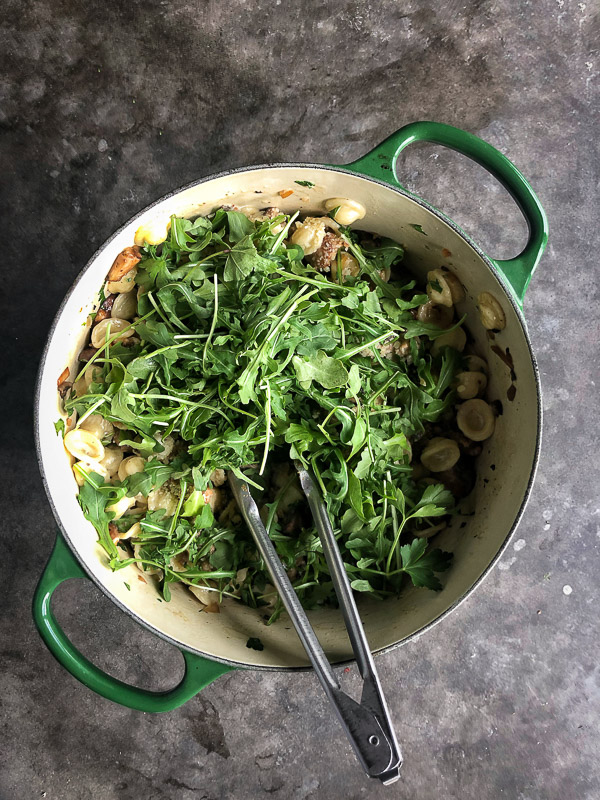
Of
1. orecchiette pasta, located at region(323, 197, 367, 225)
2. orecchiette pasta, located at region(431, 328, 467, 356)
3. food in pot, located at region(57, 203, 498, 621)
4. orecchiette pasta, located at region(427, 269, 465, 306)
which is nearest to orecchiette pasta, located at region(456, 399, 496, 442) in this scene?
food in pot, located at region(57, 203, 498, 621)

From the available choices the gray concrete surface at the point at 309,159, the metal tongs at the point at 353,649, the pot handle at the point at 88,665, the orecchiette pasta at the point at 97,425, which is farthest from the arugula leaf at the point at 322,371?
the gray concrete surface at the point at 309,159

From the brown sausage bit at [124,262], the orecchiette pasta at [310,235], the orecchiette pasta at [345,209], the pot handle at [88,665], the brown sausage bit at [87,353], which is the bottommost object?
the pot handle at [88,665]

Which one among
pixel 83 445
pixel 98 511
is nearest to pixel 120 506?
pixel 98 511

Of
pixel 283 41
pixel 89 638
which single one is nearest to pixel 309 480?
pixel 89 638

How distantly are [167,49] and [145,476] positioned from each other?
1193 millimetres

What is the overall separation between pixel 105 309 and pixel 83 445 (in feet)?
1.01

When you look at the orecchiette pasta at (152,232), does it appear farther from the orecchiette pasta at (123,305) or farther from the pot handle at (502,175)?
the pot handle at (502,175)

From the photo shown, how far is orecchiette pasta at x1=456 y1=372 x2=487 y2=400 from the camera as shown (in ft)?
4.56

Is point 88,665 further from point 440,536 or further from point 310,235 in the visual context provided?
point 310,235

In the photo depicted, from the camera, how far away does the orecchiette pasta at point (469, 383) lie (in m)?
1.39

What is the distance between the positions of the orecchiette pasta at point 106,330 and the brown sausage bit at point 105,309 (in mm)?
11

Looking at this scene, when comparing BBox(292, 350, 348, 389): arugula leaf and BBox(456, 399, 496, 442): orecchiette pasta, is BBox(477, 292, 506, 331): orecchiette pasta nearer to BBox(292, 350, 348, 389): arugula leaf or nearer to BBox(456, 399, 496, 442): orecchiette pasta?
BBox(456, 399, 496, 442): orecchiette pasta

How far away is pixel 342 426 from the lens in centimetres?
124

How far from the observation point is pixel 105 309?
4.39 feet
